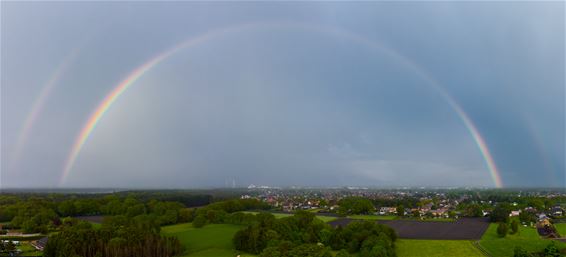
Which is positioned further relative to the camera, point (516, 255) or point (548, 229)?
point (548, 229)

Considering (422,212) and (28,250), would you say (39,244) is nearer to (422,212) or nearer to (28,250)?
(28,250)

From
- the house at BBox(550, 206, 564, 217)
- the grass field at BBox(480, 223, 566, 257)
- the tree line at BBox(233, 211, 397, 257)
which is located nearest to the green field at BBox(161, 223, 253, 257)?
the tree line at BBox(233, 211, 397, 257)

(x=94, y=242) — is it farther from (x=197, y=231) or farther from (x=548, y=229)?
(x=548, y=229)

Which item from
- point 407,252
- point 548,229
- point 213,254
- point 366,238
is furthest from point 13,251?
point 548,229

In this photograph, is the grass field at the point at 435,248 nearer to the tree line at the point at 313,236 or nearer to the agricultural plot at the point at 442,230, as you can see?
the tree line at the point at 313,236

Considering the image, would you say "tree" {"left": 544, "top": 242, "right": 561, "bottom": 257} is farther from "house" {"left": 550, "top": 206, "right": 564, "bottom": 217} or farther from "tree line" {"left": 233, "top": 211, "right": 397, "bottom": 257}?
"house" {"left": 550, "top": 206, "right": 564, "bottom": 217}

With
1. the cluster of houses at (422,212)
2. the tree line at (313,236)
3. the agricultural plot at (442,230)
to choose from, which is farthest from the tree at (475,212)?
the tree line at (313,236)
